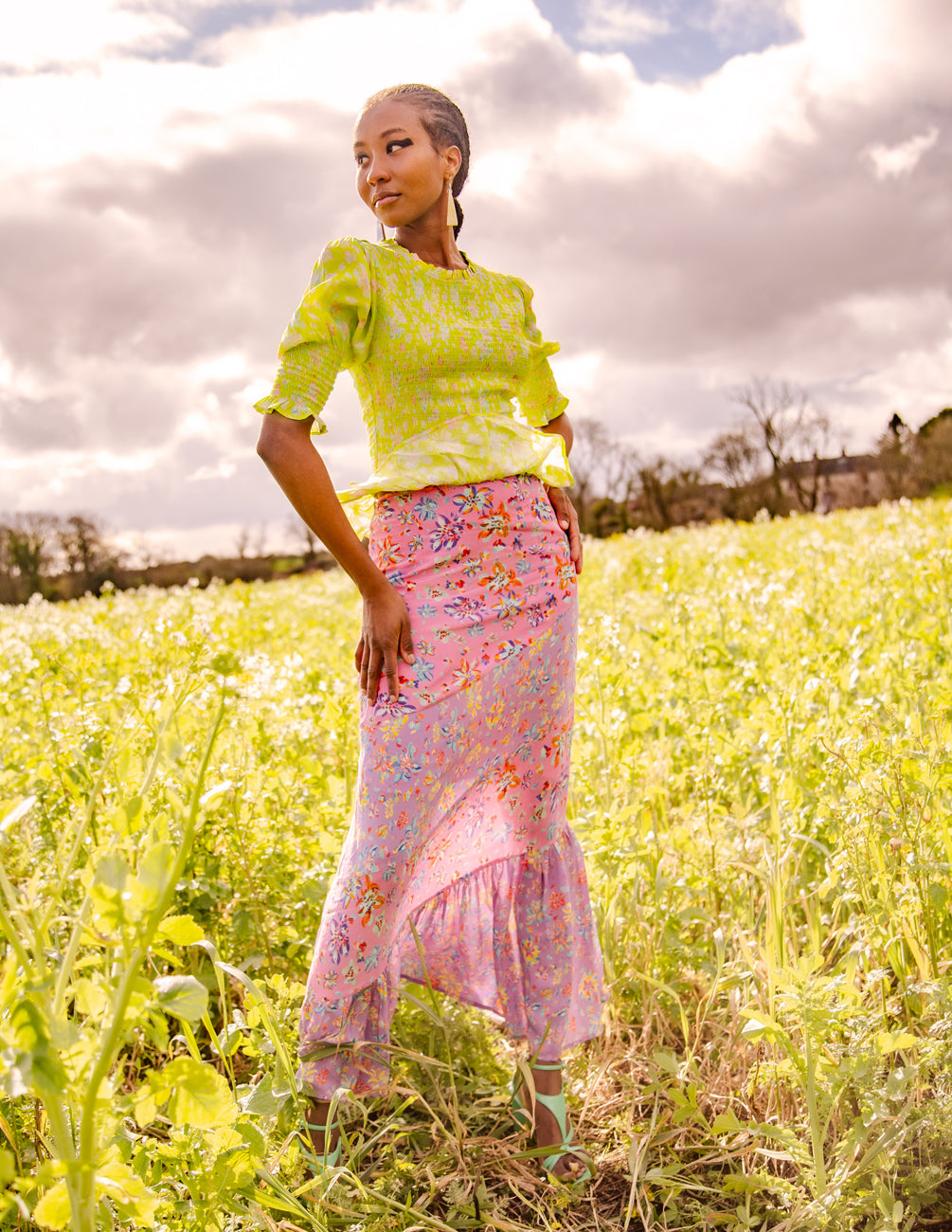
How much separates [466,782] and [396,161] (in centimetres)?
140

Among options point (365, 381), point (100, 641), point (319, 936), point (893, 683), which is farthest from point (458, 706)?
point (100, 641)

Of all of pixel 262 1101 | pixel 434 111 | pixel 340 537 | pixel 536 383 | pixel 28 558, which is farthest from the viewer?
pixel 28 558

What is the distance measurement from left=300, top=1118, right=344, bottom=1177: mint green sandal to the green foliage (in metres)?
0.04

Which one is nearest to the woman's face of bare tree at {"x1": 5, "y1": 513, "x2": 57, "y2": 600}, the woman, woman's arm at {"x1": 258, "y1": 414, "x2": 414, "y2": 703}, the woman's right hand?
the woman

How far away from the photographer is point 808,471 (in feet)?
191

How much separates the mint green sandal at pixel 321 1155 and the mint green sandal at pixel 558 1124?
43 centimetres

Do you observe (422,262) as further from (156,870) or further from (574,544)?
(156,870)

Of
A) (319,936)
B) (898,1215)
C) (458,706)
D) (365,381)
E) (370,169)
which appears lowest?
(898,1215)

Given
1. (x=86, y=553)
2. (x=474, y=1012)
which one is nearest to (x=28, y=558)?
(x=86, y=553)

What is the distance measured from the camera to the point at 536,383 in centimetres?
243

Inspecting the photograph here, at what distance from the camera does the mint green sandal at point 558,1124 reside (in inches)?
81.6

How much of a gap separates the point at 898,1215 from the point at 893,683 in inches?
87.1

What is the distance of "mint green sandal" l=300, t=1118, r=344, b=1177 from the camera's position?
1.77 m

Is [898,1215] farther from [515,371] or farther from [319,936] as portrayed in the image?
[515,371]
